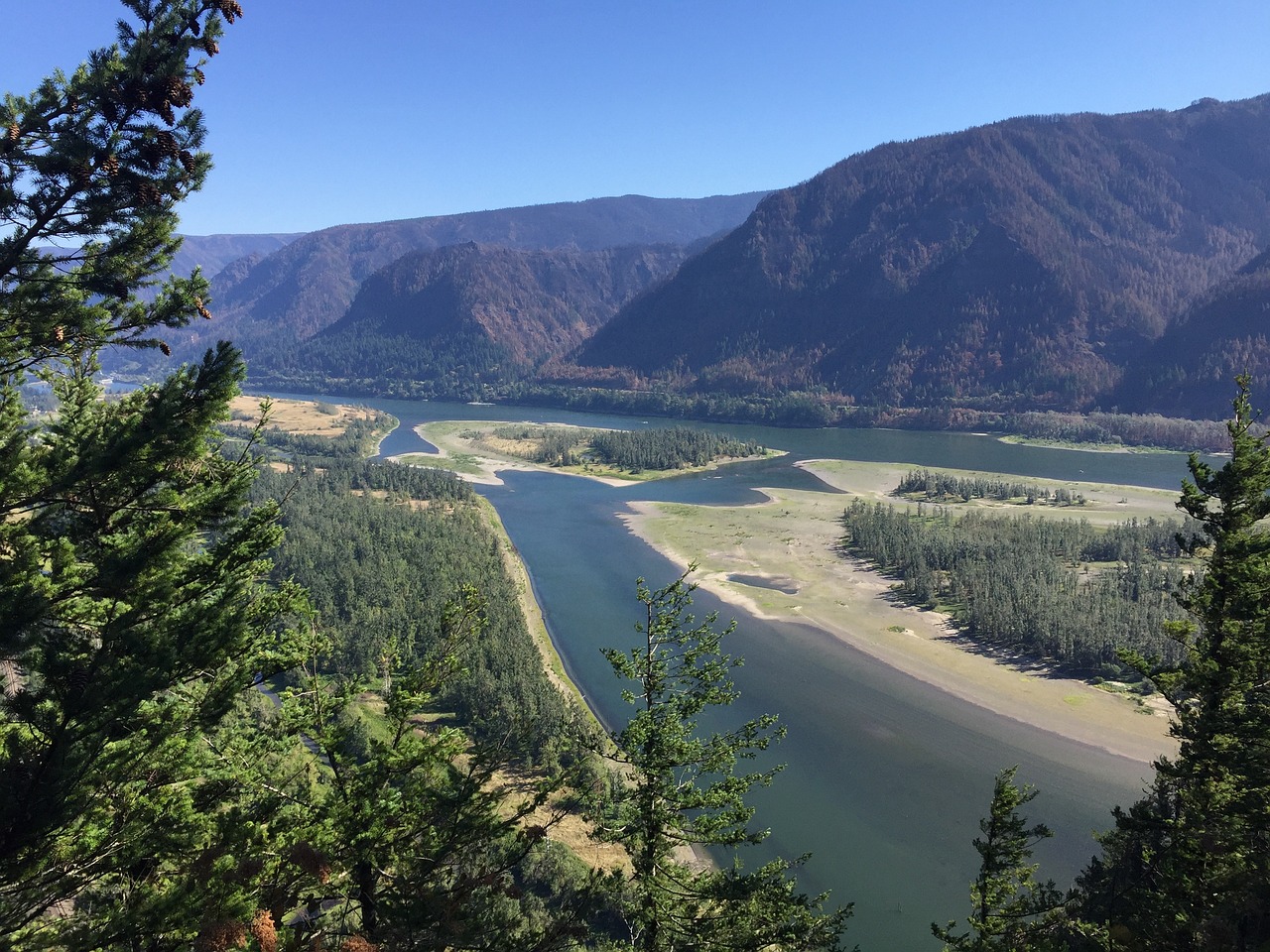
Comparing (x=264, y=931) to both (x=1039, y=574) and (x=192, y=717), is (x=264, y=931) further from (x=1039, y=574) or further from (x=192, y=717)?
(x=1039, y=574)

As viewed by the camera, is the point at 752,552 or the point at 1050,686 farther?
the point at 752,552

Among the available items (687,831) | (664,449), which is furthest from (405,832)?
(664,449)

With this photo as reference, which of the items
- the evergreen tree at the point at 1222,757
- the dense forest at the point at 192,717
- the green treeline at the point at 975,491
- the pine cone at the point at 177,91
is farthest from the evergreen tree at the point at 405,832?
the green treeline at the point at 975,491

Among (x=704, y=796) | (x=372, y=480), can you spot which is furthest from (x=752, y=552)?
(x=704, y=796)

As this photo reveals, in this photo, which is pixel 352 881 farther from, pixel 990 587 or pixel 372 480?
pixel 372 480

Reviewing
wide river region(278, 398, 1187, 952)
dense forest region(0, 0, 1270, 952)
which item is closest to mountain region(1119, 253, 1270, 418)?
wide river region(278, 398, 1187, 952)

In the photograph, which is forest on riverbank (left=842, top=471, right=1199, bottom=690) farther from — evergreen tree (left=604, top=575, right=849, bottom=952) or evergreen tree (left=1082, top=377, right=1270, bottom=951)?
evergreen tree (left=604, top=575, right=849, bottom=952)
